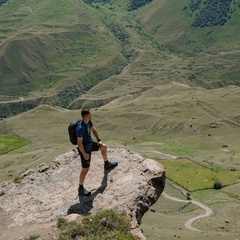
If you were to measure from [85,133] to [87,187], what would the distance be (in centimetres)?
340

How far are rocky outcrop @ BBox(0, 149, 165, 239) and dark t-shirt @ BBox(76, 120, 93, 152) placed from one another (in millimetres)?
2606

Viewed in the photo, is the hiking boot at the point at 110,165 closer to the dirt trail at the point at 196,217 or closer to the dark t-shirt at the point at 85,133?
the dark t-shirt at the point at 85,133

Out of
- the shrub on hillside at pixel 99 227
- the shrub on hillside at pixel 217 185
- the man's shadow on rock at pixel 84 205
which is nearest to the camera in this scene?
the shrub on hillside at pixel 99 227

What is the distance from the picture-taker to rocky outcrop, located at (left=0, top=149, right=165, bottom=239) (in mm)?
21391

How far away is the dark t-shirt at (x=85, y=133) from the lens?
2114 cm

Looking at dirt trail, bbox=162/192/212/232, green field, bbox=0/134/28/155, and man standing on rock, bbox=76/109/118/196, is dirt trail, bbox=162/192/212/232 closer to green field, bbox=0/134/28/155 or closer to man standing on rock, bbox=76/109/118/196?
man standing on rock, bbox=76/109/118/196

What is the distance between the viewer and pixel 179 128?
172500 mm

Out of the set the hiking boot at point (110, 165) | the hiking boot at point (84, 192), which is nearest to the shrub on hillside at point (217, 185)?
the hiking boot at point (110, 165)

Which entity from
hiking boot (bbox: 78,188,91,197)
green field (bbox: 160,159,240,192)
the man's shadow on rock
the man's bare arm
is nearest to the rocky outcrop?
the man's shadow on rock

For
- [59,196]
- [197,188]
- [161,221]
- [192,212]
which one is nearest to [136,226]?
[59,196]

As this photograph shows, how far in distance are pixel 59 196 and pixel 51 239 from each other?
514 centimetres

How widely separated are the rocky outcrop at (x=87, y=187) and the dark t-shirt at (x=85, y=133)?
261 cm

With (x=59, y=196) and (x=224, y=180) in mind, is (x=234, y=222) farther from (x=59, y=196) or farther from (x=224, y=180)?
(x=59, y=196)

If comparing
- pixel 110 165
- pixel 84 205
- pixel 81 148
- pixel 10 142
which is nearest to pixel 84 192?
pixel 84 205
